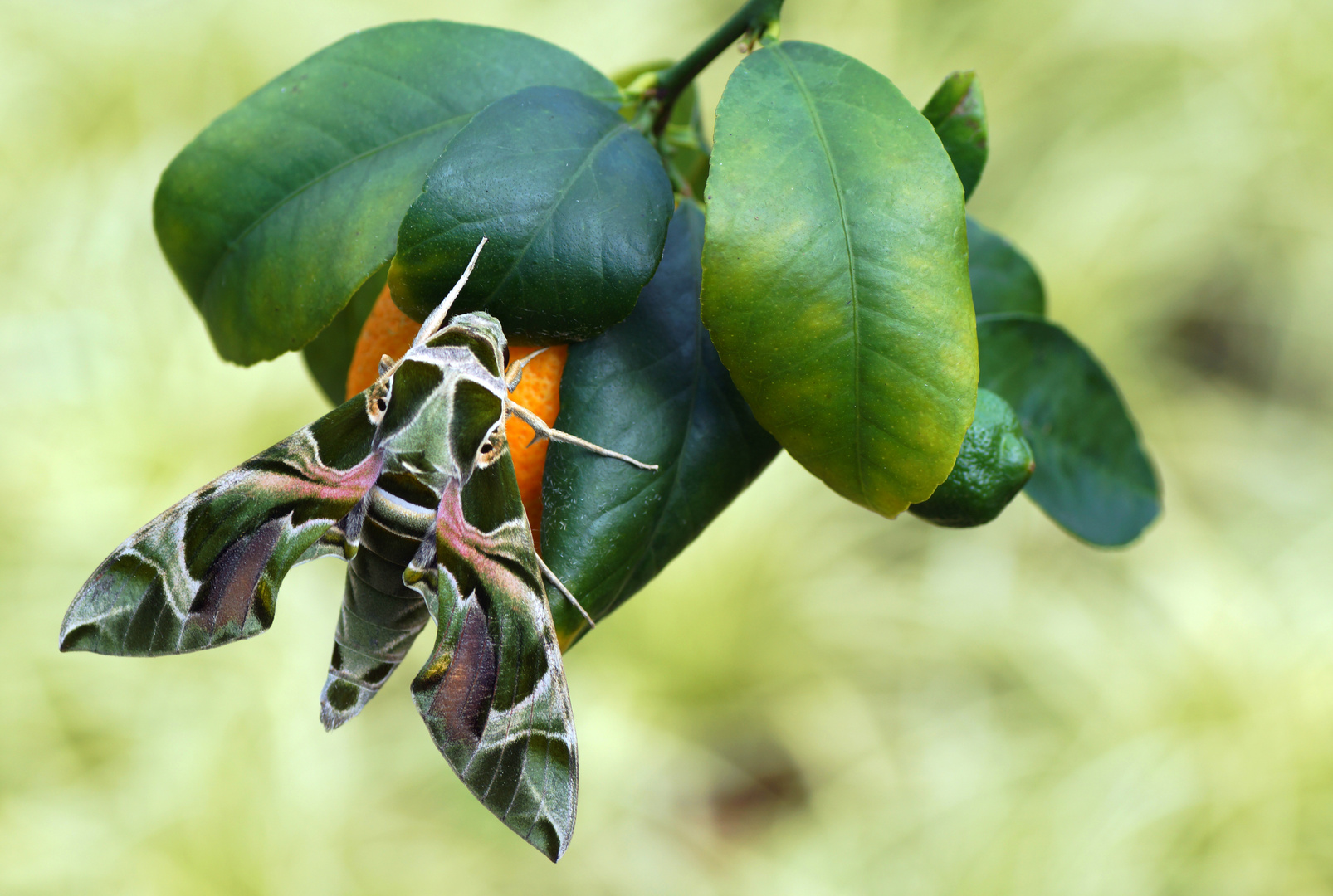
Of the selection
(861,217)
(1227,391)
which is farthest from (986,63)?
(861,217)

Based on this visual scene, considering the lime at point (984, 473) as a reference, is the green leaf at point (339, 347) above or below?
below

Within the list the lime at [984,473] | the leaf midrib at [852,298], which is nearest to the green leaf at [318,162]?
the leaf midrib at [852,298]

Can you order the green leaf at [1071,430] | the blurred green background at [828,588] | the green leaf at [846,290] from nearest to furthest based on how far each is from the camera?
the green leaf at [846,290]
the green leaf at [1071,430]
the blurred green background at [828,588]

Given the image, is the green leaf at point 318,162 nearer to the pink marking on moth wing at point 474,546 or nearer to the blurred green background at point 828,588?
the pink marking on moth wing at point 474,546

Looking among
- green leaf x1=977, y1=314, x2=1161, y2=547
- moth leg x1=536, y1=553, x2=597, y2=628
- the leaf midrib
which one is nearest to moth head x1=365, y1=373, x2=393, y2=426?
moth leg x1=536, y1=553, x2=597, y2=628

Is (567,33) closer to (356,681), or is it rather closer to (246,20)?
(246,20)

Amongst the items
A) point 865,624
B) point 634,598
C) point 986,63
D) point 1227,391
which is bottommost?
point 634,598

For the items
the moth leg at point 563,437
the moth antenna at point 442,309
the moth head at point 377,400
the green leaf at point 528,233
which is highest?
the green leaf at point 528,233

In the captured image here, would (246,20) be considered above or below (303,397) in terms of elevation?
above
